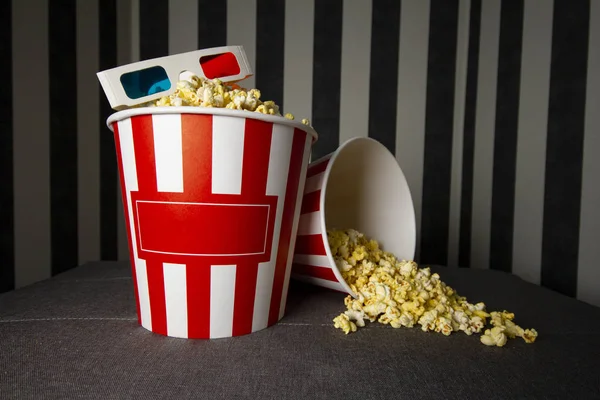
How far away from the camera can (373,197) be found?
1016mm

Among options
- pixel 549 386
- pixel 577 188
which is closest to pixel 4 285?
pixel 549 386

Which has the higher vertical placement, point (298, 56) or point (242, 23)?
point (242, 23)

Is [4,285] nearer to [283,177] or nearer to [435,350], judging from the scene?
[283,177]

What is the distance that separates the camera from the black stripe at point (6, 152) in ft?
3.95

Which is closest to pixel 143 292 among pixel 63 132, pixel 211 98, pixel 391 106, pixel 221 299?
pixel 221 299

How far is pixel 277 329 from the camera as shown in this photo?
65 cm

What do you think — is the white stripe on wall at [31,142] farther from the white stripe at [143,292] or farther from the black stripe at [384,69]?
the black stripe at [384,69]

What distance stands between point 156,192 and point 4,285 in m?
1.05

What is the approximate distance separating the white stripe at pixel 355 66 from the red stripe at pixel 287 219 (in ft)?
3.98

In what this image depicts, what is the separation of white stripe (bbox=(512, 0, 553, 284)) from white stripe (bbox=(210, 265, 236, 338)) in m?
1.16

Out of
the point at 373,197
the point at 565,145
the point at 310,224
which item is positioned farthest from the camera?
the point at 565,145

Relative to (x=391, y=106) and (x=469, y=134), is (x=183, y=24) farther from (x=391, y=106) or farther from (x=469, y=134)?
(x=469, y=134)

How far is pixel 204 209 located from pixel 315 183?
0.30 meters

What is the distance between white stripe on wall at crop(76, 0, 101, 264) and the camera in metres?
1.56
